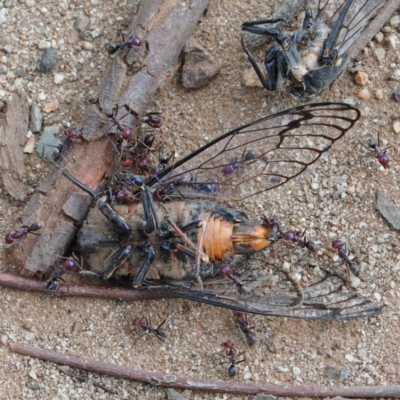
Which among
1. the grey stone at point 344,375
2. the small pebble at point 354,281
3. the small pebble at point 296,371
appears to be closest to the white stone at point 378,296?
the small pebble at point 354,281

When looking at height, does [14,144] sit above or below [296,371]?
above

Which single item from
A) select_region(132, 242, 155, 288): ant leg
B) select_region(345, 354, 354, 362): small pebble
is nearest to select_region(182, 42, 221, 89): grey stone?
select_region(132, 242, 155, 288): ant leg

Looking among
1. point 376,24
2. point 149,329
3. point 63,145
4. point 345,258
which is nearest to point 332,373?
point 345,258

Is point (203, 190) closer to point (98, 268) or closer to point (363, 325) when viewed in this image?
point (98, 268)

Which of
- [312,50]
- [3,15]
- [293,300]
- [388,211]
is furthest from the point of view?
[3,15]

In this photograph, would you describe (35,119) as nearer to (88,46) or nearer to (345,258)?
(88,46)

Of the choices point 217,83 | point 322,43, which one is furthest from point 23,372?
point 322,43
